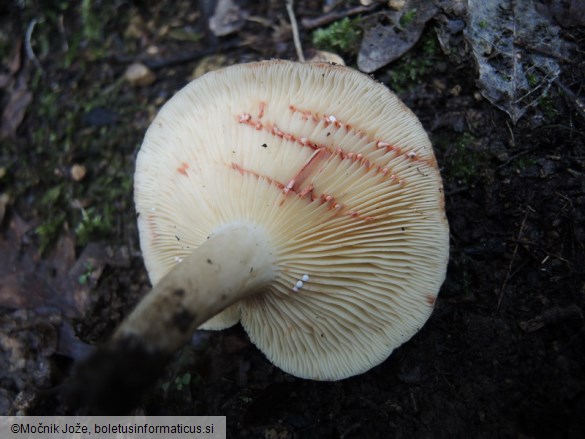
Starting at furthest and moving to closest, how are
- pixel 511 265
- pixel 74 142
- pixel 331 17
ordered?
pixel 74 142
pixel 331 17
pixel 511 265

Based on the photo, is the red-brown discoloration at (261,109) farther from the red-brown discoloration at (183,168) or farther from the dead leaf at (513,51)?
the dead leaf at (513,51)

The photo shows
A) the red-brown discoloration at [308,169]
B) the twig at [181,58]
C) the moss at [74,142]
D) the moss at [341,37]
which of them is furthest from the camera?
the twig at [181,58]

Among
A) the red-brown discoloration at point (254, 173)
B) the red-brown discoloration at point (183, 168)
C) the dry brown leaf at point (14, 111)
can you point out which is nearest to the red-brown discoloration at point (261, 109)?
the red-brown discoloration at point (254, 173)

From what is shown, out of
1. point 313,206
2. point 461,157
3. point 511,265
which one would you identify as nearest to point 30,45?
point 313,206

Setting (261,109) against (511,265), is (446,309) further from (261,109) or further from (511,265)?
(261,109)

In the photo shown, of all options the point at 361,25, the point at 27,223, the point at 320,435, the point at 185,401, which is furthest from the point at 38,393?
the point at 361,25

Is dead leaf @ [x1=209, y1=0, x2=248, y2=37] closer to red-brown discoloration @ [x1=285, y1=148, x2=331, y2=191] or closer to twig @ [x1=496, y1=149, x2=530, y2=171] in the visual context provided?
red-brown discoloration @ [x1=285, y1=148, x2=331, y2=191]
